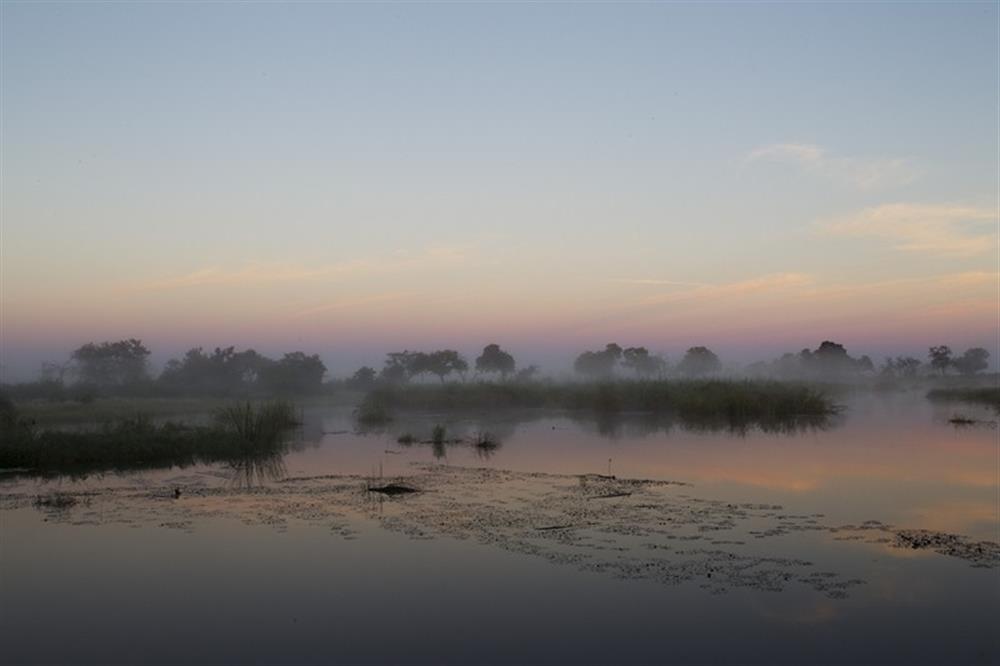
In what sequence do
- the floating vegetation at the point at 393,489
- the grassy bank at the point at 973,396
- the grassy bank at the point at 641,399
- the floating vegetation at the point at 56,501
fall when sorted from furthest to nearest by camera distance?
the grassy bank at the point at 973,396 < the grassy bank at the point at 641,399 < the floating vegetation at the point at 393,489 < the floating vegetation at the point at 56,501

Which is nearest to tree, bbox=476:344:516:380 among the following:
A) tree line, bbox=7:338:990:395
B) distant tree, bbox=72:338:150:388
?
tree line, bbox=7:338:990:395

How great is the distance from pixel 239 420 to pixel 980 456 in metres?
14.9

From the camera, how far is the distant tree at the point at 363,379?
60125mm

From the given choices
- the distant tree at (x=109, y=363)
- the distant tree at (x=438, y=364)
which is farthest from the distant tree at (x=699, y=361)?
the distant tree at (x=109, y=363)

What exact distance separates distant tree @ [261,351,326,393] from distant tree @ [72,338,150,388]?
894 cm

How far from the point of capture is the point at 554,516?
10.3 m

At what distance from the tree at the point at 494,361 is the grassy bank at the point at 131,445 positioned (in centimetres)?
4965

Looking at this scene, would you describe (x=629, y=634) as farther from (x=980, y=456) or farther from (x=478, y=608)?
(x=980, y=456)

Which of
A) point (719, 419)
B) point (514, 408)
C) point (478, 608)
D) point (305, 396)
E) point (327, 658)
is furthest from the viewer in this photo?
point (305, 396)

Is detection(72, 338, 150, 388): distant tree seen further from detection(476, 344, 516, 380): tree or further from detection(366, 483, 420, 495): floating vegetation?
detection(366, 483, 420, 495): floating vegetation

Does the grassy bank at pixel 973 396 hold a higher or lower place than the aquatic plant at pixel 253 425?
lower

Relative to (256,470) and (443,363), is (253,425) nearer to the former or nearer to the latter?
(256,470)

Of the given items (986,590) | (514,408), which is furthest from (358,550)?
(514,408)

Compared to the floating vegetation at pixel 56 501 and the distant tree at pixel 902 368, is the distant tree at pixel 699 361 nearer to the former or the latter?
the distant tree at pixel 902 368
